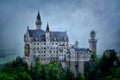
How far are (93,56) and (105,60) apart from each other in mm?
1536

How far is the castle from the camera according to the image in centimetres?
2730

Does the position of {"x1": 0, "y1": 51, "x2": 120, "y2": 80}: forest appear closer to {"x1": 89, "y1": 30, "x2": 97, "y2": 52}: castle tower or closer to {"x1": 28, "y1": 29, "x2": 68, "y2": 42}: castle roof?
{"x1": 89, "y1": 30, "x2": 97, "y2": 52}: castle tower

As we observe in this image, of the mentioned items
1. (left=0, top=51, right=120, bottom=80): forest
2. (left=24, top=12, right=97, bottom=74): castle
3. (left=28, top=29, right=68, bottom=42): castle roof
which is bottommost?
(left=0, top=51, right=120, bottom=80): forest

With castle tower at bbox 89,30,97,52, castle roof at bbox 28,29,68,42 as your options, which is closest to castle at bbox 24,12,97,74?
castle roof at bbox 28,29,68,42

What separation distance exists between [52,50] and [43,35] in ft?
4.49

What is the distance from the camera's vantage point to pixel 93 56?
92.5 feet

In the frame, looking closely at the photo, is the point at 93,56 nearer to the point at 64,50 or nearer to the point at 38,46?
the point at 64,50

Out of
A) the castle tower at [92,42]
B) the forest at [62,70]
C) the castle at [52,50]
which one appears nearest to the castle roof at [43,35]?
the castle at [52,50]

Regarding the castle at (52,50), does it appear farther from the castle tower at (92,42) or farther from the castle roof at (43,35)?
the castle tower at (92,42)

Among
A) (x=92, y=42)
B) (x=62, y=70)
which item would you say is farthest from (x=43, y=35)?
(x=92, y=42)

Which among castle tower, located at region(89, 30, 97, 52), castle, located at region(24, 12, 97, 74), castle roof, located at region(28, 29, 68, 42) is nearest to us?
castle, located at region(24, 12, 97, 74)

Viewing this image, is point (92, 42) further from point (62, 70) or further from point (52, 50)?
point (62, 70)

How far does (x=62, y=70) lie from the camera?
1064 inches

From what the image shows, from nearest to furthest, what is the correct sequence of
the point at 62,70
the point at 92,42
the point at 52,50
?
the point at 62,70 → the point at 52,50 → the point at 92,42
